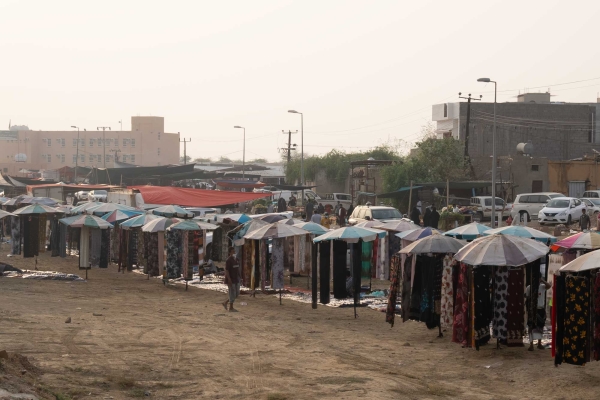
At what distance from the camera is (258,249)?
795 inches

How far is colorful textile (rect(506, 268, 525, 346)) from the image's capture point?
1324cm

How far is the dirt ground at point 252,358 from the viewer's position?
1124cm

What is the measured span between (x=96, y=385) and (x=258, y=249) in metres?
9.16

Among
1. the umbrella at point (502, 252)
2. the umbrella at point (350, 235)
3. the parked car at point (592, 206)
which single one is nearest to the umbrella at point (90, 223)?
the umbrella at point (350, 235)

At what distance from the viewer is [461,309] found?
1366 cm

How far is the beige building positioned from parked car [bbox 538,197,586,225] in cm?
9229

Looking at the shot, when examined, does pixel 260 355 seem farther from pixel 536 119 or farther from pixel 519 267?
pixel 536 119

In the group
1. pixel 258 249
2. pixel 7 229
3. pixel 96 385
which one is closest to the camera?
pixel 96 385

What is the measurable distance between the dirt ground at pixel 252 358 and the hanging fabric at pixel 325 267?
46cm

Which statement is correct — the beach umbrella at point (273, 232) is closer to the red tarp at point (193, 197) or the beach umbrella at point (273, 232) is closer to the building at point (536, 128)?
the red tarp at point (193, 197)

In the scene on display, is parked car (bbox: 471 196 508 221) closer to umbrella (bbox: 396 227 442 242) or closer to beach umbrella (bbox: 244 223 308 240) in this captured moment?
umbrella (bbox: 396 227 442 242)

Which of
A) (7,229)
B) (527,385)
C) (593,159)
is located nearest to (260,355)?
(527,385)

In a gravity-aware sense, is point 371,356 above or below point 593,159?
below

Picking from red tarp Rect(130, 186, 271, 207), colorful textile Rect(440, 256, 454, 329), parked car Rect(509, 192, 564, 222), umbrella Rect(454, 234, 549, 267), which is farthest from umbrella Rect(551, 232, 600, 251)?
parked car Rect(509, 192, 564, 222)
